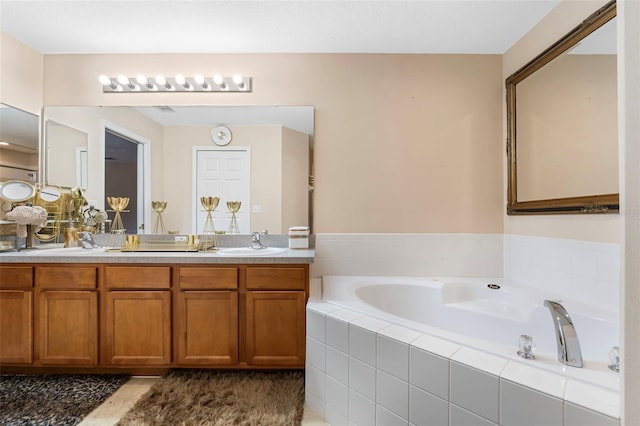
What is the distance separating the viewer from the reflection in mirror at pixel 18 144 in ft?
6.86

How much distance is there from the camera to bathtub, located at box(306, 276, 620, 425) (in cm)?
91

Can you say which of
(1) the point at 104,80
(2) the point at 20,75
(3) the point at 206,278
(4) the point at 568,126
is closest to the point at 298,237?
(3) the point at 206,278

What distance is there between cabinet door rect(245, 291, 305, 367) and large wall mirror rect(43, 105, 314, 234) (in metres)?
0.63

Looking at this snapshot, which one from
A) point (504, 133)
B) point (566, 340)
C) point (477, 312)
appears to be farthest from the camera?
point (504, 133)

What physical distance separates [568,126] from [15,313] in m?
3.51

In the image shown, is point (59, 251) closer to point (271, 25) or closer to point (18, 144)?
point (18, 144)

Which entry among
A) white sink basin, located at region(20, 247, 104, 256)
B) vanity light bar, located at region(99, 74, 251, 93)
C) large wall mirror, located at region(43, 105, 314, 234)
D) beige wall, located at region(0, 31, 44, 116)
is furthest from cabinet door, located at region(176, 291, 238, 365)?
beige wall, located at region(0, 31, 44, 116)

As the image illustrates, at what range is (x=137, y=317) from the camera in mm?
1853

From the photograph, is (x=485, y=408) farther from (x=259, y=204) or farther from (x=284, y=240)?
(x=259, y=204)

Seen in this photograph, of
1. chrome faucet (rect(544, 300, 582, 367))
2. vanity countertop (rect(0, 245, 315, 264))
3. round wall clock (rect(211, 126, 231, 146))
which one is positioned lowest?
chrome faucet (rect(544, 300, 582, 367))

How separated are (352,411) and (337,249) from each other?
1135 mm

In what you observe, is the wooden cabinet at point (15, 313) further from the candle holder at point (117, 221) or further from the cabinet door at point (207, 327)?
the cabinet door at point (207, 327)

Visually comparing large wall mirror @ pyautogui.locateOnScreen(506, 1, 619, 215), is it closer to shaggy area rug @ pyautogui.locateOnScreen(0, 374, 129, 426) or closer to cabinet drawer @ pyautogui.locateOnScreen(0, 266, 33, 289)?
shaggy area rug @ pyautogui.locateOnScreen(0, 374, 129, 426)

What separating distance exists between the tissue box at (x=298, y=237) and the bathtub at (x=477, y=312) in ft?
1.01
